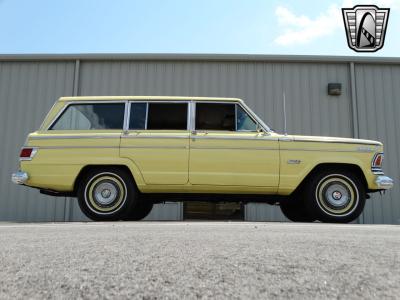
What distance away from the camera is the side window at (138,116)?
5.08 m

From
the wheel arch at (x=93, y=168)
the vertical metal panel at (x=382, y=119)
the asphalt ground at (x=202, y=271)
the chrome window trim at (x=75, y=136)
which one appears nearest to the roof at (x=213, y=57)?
the vertical metal panel at (x=382, y=119)

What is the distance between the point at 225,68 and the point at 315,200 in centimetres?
555

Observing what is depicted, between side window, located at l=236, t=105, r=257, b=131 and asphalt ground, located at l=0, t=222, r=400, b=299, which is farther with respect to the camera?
side window, located at l=236, t=105, r=257, b=131

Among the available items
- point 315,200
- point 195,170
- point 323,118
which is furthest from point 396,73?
point 195,170

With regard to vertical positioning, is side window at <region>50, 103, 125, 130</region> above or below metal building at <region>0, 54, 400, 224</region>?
below

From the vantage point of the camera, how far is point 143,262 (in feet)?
4.71

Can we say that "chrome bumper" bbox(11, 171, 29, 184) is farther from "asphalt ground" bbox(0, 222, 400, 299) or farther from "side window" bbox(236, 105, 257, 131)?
"asphalt ground" bbox(0, 222, 400, 299)

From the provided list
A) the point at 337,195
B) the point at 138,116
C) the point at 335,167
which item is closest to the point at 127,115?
the point at 138,116

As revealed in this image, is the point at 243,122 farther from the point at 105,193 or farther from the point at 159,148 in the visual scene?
the point at 105,193

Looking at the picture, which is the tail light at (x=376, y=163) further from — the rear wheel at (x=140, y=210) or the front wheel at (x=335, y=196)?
the rear wheel at (x=140, y=210)

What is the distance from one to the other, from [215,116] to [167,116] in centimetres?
73

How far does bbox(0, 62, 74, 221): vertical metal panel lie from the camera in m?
8.62

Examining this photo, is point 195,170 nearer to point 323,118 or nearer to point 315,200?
point 315,200

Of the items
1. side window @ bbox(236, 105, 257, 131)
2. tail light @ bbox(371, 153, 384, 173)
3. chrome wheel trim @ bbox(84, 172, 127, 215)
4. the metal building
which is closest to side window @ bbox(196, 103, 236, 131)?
side window @ bbox(236, 105, 257, 131)
